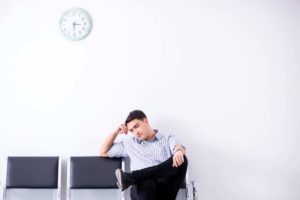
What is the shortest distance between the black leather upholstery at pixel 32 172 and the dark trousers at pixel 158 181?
693 mm

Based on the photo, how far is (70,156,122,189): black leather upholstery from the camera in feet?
7.95

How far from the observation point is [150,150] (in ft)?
7.75

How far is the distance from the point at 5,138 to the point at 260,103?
2.15 metres

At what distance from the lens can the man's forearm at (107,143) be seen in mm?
2439

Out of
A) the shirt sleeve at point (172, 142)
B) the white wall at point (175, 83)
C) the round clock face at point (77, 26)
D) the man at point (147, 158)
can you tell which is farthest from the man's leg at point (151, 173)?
the round clock face at point (77, 26)

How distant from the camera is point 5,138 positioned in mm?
2650

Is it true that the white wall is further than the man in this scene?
Yes

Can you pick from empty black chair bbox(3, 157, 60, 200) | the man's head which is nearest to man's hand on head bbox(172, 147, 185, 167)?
the man's head

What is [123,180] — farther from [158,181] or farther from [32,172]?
[32,172]

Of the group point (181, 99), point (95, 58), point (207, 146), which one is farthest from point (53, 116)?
point (207, 146)

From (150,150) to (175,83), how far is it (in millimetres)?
649

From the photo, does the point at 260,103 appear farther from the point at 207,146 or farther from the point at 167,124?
the point at 167,124

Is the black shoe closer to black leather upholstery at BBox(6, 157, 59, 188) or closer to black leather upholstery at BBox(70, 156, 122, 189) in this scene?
black leather upholstery at BBox(70, 156, 122, 189)

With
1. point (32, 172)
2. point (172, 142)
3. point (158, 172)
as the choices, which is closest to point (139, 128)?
point (172, 142)
